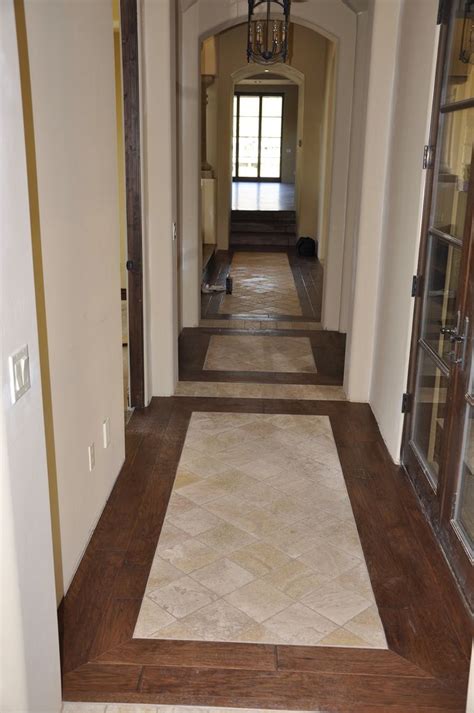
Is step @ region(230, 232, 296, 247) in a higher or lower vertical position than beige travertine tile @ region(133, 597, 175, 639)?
higher

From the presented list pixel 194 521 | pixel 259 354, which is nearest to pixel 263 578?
pixel 194 521

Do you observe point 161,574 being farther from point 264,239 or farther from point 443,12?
point 264,239

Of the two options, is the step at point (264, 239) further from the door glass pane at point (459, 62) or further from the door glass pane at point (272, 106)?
the door glass pane at point (459, 62)

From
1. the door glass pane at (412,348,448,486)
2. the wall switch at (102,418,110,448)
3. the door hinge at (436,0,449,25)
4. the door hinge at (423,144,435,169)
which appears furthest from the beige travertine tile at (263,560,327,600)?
the door hinge at (436,0,449,25)

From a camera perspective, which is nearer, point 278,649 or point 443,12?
point 278,649

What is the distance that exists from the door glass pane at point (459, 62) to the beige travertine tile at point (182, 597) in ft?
7.84

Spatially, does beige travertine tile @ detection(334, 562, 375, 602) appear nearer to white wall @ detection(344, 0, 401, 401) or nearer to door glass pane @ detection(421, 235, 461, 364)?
door glass pane @ detection(421, 235, 461, 364)

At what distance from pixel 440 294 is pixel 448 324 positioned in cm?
24

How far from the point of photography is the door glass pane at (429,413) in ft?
11.0

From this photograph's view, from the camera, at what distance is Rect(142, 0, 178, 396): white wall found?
4.45 meters

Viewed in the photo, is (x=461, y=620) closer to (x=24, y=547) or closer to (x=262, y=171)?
(x=24, y=547)

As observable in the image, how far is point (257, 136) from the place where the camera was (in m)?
20.8

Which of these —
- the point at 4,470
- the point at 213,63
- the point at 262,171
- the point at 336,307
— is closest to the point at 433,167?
the point at 4,470

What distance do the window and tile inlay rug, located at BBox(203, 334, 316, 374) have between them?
1427cm
